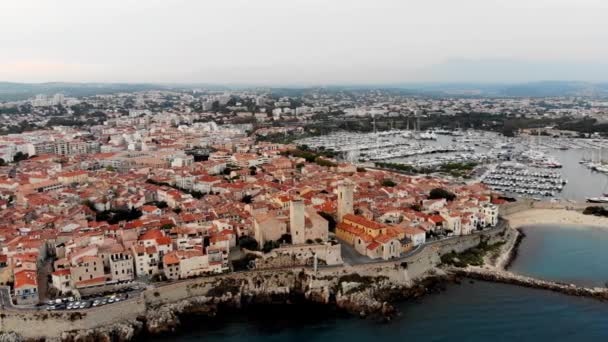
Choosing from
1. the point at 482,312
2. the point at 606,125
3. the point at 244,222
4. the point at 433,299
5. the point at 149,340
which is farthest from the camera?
the point at 606,125

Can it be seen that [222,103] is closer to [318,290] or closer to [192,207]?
[192,207]

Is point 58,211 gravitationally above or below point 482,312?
above

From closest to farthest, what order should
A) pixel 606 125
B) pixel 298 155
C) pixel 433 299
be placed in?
pixel 433 299 → pixel 298 155 → pixel 606 125

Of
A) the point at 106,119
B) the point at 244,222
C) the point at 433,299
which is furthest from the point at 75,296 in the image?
the point at 106,119

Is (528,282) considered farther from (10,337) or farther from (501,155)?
(501,155)

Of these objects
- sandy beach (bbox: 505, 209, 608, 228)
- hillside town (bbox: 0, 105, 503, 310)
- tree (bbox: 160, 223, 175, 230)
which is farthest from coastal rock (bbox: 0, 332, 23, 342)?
sandy beach (bbox: 505, 209, 608, 228)
